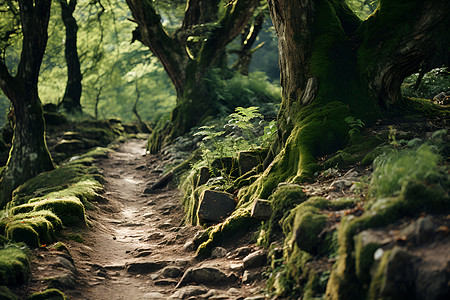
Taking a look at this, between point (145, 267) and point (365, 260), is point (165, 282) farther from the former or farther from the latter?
point (365, 260)

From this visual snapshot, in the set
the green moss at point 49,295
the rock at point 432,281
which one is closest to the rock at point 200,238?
the green moss at point 49,295

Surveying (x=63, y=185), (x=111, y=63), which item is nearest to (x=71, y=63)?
(x=111, y=63)

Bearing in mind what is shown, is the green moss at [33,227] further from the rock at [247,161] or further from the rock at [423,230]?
the rock at [423,230]

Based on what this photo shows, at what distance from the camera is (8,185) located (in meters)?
11.5

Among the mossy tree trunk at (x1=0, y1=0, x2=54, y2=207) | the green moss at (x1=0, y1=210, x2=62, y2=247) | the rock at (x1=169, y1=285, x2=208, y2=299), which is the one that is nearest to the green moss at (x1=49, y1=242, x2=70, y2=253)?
the green moss at (x1=0, y1=210, x2=62, y2=247)

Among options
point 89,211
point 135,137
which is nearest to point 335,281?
point 89,211

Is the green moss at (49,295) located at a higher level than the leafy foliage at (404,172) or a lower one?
lower

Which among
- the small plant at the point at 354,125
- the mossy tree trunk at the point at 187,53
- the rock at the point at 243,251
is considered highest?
the mossy tree trunk at the point at 187,53

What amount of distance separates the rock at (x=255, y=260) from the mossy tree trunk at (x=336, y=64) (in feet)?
3.95

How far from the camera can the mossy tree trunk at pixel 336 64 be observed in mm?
5781

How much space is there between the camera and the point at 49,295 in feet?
13.3

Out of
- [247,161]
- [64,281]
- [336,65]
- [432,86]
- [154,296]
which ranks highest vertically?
[336,65]

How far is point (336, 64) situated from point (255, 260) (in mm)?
3819

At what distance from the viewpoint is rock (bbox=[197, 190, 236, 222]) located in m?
6.32
